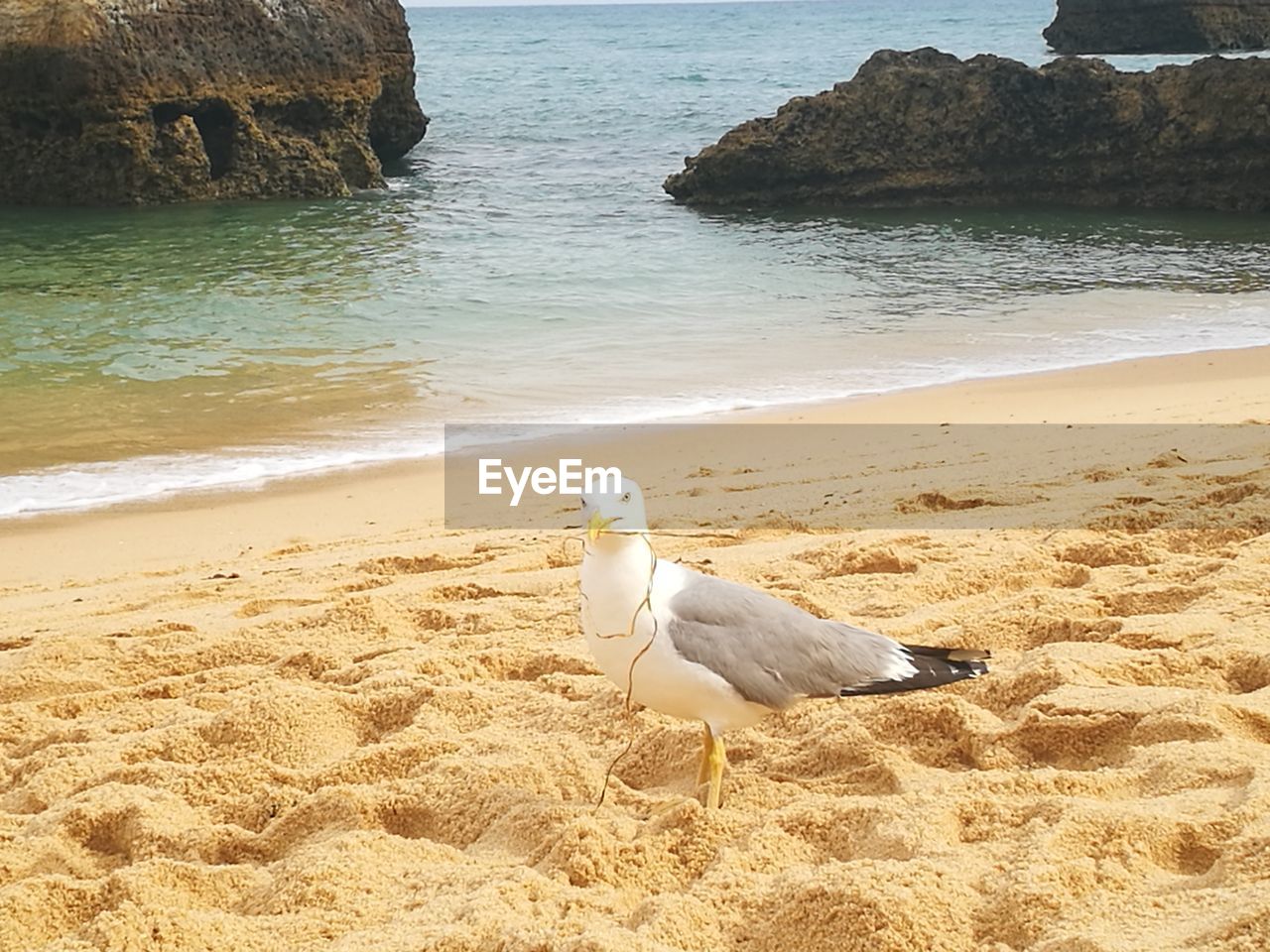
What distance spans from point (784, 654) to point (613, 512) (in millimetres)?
534

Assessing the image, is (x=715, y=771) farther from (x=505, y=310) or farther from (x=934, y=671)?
(x=505, y=310)

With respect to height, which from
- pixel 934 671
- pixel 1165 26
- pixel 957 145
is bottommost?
pixel 934 671

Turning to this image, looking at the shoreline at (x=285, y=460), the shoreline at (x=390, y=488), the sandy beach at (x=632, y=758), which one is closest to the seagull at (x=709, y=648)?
the sandy beach at (x=632, y=758)

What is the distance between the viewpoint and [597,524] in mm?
2928

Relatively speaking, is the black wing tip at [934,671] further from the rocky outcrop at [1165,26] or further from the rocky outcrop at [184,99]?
the rocky outcrop at [1165,26]

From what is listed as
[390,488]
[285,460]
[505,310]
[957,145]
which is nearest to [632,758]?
[390,488]

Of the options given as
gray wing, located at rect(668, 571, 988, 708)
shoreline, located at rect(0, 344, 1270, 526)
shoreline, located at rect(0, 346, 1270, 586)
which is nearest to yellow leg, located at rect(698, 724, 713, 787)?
gray wing, located at rect(668, 571, 988, 708)

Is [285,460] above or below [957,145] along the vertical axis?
below

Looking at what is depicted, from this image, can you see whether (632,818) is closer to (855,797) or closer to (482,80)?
(855,797)

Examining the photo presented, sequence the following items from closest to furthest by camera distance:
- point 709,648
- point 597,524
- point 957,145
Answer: point 597,524
point 709,648
point 957,145

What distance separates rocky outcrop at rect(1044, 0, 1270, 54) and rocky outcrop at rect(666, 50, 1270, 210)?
26.3 meters

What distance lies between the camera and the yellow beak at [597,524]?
115 inches

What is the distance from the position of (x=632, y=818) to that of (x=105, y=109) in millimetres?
17516

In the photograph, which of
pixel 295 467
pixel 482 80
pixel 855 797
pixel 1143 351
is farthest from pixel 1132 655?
pixel 482 80
